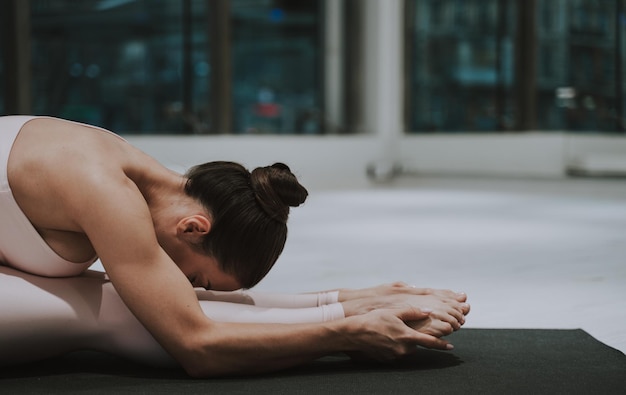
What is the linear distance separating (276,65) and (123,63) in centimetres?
176

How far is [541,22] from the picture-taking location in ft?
29.7

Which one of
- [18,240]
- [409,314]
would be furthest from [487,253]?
[18,240]

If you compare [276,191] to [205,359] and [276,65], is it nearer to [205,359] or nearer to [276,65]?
[205,359]

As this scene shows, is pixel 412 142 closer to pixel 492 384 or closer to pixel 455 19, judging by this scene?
pixel 455 19

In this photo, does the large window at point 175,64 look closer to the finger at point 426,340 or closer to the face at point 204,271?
the face at point 204,271

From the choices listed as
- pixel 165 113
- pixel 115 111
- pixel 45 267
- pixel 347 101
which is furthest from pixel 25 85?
pixel 45 267

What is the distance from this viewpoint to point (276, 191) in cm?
160

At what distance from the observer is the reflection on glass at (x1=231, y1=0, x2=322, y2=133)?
891 centimetres

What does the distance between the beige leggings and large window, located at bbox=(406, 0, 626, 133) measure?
749 centimetres

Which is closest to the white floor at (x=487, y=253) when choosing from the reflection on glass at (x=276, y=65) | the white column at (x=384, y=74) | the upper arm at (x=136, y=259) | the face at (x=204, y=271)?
the face at (x=204, y=271)

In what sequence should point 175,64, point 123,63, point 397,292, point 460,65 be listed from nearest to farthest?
point 397,292 → point 123,63 → point 175,64 → point 460,65

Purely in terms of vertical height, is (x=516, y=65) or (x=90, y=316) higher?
(x=516, y=65)

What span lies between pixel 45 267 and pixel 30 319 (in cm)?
10

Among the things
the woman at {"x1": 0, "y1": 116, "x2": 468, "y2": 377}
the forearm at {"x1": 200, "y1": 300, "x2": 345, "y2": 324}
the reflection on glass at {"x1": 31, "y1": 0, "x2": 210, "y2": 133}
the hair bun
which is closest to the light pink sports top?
the woman at {"x1": 0, "y1": 116, "x2": 468, "y2": 377}
